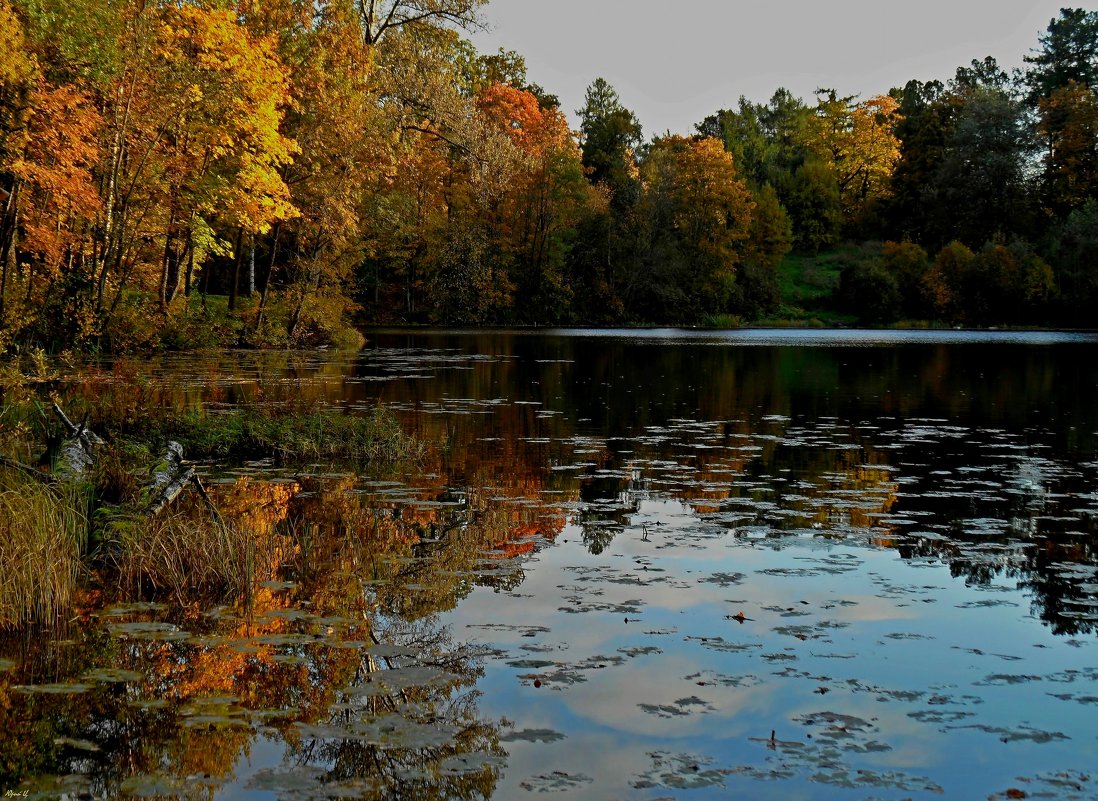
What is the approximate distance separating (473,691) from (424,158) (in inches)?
2774

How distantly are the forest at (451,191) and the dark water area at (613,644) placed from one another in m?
15.9

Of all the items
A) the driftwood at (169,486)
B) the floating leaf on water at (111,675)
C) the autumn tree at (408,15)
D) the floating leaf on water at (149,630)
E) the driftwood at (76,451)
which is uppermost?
the autumn tree at (408,15)

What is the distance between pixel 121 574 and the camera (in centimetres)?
931

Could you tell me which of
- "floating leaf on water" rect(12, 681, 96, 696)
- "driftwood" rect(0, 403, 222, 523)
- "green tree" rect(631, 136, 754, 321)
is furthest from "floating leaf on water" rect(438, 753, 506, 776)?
"green tree" rect(631, 136, 754, 321)

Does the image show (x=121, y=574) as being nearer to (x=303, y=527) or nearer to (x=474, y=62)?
(x=303, y=527)

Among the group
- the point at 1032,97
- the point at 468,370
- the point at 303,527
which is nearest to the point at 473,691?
the point at 303,527

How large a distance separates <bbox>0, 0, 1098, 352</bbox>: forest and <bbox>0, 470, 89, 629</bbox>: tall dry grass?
48.6 ft

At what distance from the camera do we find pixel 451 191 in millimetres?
81312

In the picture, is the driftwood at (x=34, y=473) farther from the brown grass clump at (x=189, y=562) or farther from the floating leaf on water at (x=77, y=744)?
the floating leaf on water at (x=77, y=744)

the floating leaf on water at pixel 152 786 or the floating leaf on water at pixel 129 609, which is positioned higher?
the floating leaf on water at pixel 129 609

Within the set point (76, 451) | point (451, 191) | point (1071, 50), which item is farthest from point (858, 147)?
point (76, 451)

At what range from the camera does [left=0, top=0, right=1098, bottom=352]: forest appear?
2872 cm

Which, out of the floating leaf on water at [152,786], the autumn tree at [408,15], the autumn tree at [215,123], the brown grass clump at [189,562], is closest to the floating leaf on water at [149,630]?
the brown grass clump at [189,562]

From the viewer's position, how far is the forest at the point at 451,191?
94.2ft
